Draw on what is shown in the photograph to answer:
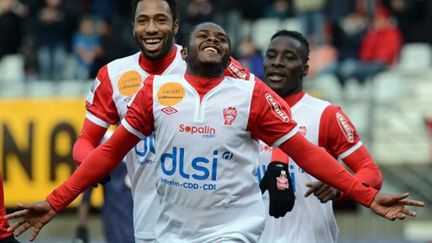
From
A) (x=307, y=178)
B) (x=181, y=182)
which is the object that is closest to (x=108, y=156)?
(x=181, y=182)

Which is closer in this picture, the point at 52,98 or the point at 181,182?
the point at 181,182

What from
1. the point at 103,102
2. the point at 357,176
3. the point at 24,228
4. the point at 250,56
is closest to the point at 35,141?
the point at 250,56

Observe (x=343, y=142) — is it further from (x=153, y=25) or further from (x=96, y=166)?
(x=96, y=166)

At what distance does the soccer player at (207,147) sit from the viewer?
24.1 feet

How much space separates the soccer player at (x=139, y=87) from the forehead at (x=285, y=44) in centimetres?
65

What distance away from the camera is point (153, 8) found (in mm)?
8203

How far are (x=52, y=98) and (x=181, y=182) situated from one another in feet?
38.2

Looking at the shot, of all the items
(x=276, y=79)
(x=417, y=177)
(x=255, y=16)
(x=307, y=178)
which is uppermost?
(x=276, y=79)

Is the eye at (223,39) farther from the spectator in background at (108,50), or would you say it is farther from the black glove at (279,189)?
the spectator in background at (108,50)

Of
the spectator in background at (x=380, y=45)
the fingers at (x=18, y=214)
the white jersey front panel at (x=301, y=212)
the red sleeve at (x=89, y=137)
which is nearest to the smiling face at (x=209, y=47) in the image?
the red sleeve at (x=89, y=137)

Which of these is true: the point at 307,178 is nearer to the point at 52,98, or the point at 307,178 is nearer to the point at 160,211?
the point at 160,211

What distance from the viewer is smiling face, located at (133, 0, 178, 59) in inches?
322

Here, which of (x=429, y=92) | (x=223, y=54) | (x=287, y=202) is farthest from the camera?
(x=429, y=92)

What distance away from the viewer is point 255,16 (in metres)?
20.6
